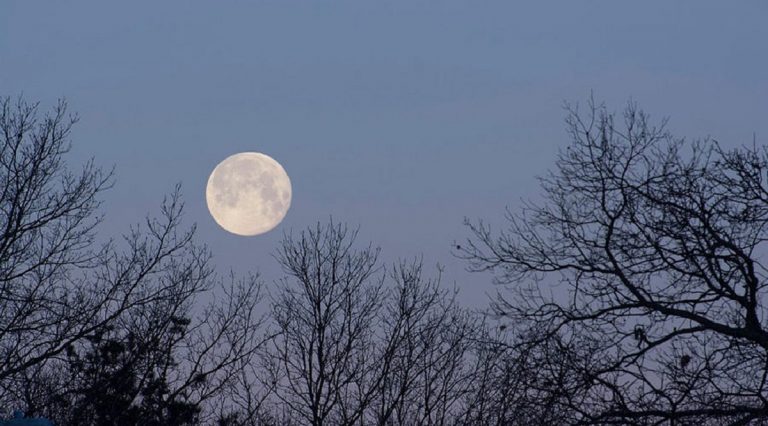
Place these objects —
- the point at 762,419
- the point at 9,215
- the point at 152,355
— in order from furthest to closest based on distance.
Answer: the point at 152,355, the point at 9,215, the point at 762,419

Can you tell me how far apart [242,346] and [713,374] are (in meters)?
11.0

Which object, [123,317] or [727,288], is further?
[123,317]

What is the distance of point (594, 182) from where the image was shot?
13359mm

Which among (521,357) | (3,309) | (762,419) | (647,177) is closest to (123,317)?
(3,309)

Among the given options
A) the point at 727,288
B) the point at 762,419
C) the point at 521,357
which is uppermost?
the point at 727,288

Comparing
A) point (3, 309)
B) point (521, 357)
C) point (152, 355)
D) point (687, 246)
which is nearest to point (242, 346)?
point (152, 355)

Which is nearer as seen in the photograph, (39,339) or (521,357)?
(521,357)

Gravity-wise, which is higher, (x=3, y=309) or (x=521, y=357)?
(x=3, y=309)

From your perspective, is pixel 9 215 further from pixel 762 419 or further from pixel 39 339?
pixel 762 419

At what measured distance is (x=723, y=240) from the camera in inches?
478

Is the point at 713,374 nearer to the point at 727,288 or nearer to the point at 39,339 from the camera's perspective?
the point at 727,288

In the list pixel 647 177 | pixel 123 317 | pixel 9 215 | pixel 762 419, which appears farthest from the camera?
pixel 123 317

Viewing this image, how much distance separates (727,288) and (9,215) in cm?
996

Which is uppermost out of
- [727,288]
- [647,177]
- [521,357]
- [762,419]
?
[647,177]
